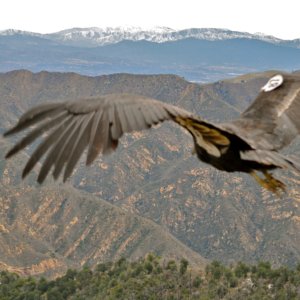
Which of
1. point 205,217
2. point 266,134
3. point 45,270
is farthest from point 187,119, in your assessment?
point 205,217

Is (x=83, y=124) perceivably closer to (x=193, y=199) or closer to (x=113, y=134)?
(x=113, y=134)

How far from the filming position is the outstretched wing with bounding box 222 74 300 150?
4.17 meters

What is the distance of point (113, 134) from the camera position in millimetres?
3031

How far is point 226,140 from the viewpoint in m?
3.52

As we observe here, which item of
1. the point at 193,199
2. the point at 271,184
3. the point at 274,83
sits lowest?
the point at 193,199

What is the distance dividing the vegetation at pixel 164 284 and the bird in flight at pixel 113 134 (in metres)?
38.3

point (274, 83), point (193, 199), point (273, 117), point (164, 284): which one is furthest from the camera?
point (193, 199)

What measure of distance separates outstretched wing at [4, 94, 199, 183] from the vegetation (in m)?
39.0

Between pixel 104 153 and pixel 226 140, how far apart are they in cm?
81

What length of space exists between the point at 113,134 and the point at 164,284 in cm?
4500

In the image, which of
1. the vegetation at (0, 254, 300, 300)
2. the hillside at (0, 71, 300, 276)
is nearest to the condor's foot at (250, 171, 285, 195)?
the vegetation at (0, 254, 300, 300)

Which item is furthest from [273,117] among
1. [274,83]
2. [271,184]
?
[271,184]

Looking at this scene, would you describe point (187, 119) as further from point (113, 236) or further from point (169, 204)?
point (169, 204)

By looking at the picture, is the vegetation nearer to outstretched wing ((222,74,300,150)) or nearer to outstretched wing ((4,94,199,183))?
outstretched wing ((222,74,300,150))
